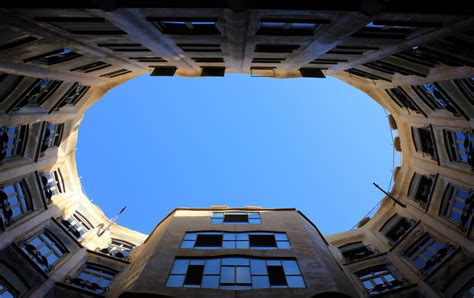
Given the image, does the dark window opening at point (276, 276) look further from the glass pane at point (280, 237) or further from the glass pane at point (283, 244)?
the glass pane at point (280, 237)

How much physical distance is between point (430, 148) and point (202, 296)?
19271 mm

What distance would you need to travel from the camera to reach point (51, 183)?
24.4 meters

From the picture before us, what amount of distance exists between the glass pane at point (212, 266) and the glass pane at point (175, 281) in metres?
1.44

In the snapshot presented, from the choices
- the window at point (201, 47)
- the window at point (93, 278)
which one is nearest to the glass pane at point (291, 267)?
the window at point (93, 278)

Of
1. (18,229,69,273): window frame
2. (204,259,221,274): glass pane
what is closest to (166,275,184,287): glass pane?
(204,259,221,274): glass pane

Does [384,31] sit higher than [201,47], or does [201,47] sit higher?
[201,47]

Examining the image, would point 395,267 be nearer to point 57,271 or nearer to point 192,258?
point 192,258

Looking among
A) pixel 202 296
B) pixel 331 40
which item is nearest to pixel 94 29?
pixel 331 40

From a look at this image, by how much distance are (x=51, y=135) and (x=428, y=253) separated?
28459 millimetres

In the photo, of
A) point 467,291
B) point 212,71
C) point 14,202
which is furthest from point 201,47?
point 467,291

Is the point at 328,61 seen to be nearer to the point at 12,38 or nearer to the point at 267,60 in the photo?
the point at 267,60

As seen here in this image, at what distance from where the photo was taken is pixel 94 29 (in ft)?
42.9

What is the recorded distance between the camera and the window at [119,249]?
24.8 meters

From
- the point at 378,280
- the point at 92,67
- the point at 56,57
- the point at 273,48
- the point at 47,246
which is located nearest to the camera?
the point at 56,57
